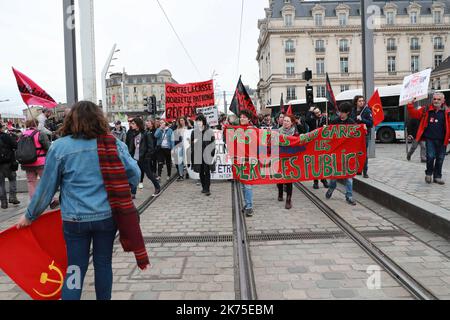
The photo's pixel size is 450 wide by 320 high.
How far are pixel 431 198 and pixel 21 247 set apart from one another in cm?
613

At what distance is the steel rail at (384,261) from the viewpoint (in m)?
3.78

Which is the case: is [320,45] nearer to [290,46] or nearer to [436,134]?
[290,46]

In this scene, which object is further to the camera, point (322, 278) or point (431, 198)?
point (431, 198)

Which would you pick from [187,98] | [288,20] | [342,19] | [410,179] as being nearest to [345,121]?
[410,179]

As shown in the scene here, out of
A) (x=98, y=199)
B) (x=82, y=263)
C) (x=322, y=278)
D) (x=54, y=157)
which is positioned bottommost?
(x=322, y=278)

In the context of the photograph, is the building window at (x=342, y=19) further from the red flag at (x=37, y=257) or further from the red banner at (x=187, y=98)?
the red flag at (x=37, y=257)

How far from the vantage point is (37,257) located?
11.3 feet

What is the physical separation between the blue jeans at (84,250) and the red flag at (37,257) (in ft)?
1.26

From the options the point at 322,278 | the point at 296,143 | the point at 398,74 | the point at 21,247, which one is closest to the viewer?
the point at 21,247

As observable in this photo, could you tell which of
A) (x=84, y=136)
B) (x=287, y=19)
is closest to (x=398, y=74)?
(x=287, y=19)

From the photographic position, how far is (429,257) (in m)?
4.80

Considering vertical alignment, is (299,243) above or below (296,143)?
below

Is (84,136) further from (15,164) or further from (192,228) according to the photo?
(15,164)

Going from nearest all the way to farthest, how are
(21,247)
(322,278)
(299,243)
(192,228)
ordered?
(21,247), (322,278), (299,243), (192,228)
